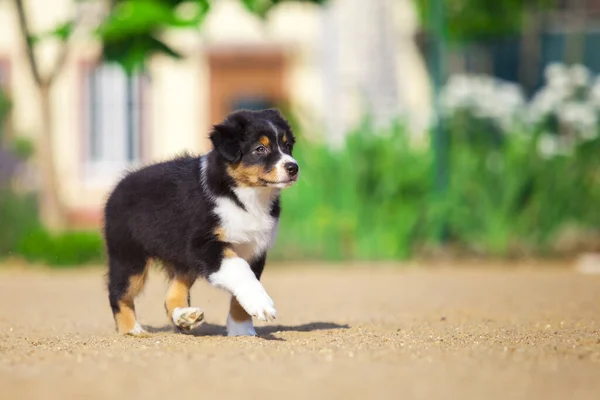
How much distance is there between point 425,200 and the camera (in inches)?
561

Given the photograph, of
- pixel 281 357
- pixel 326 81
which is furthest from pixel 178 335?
pixel 326 81

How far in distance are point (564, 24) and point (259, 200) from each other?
44.2 ft

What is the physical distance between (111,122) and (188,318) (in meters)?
14.9

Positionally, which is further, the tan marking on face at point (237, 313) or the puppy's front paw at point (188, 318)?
the tan marking on face at point (237, 313)

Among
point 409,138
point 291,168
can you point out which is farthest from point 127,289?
point 409,138

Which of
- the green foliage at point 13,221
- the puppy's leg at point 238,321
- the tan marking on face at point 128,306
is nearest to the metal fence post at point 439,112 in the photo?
the green foliage at point 13,221

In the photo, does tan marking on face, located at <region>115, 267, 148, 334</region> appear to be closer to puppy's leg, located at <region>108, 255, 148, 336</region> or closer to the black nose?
puppy's leg, located at <region>108, 255, 148, 336</region>

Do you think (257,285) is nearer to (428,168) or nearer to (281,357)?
(281,357)

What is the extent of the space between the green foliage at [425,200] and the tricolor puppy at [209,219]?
675 cm

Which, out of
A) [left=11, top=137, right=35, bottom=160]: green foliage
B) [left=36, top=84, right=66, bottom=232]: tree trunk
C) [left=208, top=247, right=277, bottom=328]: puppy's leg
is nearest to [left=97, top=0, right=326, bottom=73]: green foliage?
[left=36, top=84, right=66, bottom=232]: tree trunk

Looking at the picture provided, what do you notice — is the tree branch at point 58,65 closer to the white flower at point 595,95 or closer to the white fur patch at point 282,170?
the white flower at point 595,95

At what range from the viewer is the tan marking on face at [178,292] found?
7195 millimetres

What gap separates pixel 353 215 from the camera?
13.9 metres

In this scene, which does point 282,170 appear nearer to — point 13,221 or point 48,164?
point 48,164
